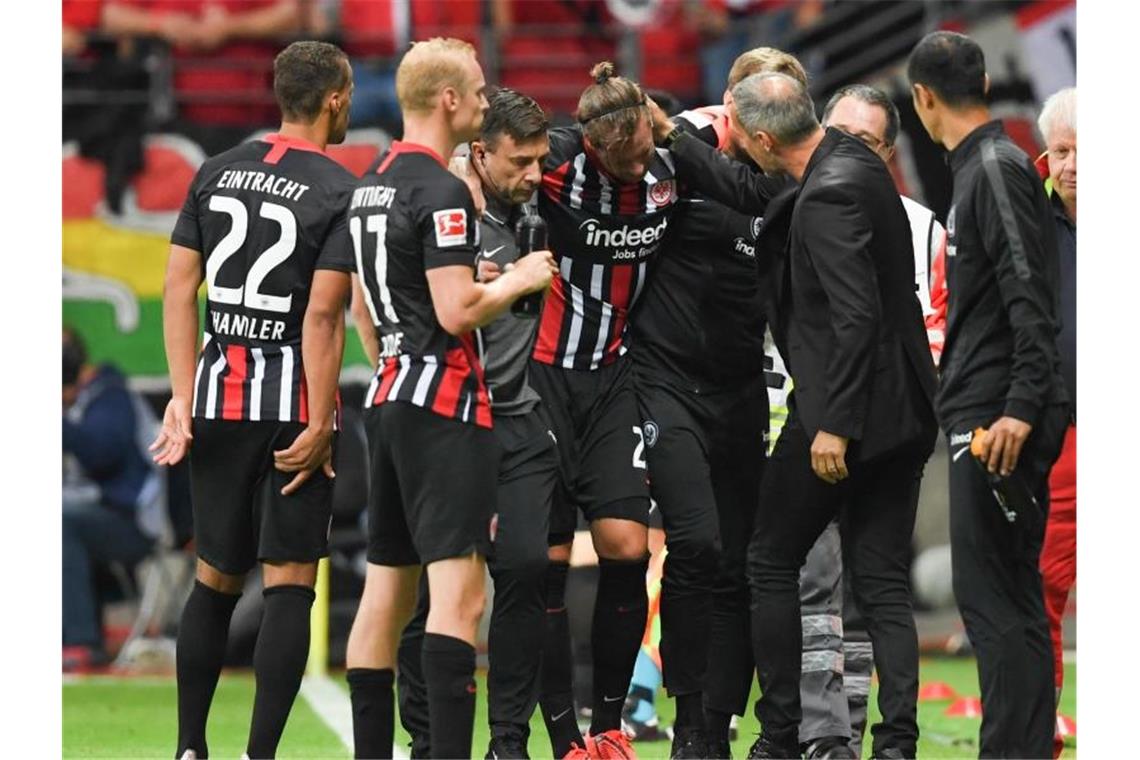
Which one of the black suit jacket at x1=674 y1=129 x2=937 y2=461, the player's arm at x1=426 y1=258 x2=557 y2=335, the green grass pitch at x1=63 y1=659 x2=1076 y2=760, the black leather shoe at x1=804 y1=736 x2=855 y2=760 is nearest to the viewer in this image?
the player's arm at x1=426 y1=258 x2=557 y2=335

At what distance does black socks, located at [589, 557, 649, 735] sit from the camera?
22.3ft

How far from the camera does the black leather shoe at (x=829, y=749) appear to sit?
6738 millimetres

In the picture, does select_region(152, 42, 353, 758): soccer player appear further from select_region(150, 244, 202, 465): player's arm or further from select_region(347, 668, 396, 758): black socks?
select_region(347, 668, 396, 758): black socks

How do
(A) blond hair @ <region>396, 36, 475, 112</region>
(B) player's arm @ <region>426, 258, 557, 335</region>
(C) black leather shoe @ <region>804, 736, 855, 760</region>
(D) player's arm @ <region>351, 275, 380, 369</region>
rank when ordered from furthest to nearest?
(C) black leather shoe @ <region>804, 736, 855, 760</region> < (D) player's arm @ <region>351, 275, 380, 369</region> < (A) blond hair @ <region>396, 36, 475, 112</region> < (B) player's arm @ <region>426, 258, 557, 335</region>

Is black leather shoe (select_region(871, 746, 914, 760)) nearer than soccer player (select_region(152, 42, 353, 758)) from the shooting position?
Yes

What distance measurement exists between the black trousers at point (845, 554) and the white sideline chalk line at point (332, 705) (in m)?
1.90

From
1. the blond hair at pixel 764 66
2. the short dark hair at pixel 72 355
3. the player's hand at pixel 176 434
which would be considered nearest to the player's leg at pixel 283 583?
the player's hand at pixel 176 434

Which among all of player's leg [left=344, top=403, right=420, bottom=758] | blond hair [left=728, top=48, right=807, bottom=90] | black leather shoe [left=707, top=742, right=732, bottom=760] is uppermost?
blond hair [left=728, top=48, right=807, bottom=90]

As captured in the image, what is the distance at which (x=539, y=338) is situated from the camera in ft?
22.9

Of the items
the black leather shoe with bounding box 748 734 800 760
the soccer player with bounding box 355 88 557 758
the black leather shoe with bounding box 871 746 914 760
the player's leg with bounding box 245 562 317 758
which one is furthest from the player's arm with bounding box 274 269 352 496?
the black leather shoe with bounding box 871 746 914 760

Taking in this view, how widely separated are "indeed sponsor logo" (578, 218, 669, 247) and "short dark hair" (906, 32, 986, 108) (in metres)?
1.22

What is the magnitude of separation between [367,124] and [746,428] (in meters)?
6.45

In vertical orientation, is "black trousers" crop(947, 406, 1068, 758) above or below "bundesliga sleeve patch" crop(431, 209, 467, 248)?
below

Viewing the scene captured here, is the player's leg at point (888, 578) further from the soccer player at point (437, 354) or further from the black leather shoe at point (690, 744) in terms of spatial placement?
the soccer player at point (437, 354)
